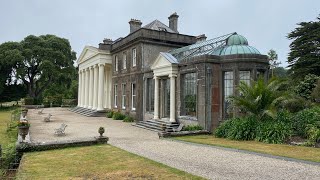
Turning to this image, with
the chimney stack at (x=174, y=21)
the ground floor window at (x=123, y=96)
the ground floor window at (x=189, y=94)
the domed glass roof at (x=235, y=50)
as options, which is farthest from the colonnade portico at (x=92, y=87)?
the domed glass roof at (x=235, y=50)

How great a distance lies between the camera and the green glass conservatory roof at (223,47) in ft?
51.3

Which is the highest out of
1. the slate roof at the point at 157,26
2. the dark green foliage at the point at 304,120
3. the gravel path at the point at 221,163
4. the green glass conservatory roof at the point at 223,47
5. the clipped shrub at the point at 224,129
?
the slate roof at the point at 157,26

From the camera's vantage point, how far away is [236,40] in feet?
55.2

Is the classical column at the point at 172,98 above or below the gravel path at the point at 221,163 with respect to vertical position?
above

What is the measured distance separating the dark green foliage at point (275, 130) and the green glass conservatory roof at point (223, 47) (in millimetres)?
4311

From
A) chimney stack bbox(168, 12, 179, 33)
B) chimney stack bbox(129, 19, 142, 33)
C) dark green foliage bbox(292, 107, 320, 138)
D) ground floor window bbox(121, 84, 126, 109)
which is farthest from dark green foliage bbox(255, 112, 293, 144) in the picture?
chimney stack bbox(129, 19, 142, 33)

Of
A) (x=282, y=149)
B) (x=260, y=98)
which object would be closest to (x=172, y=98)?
(x=260, y=98)

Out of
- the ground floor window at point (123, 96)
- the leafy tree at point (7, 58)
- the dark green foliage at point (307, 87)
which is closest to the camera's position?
the dark green foliage at point (307, 87)

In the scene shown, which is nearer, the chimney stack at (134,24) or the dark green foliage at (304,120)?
the dark green foliage at (304,120)

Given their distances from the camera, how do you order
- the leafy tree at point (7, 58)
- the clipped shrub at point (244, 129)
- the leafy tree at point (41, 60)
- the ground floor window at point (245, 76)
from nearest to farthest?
1. the clipped shrub at point (244, 129)
2. the ground floor window at point (245, 76)
3. the leafy tree at point (7, 58)
4. the leafy tree at point (41, 60)

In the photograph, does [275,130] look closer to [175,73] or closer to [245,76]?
[245,76]

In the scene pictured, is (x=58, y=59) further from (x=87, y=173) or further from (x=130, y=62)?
(x=87, y=173)

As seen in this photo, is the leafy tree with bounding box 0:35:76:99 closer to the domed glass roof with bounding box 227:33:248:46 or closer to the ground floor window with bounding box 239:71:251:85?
the domed glass roof with bounding box 227:33:248:46

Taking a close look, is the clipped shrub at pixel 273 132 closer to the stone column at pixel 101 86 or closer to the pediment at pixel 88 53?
the stone column at pixel 101 86
